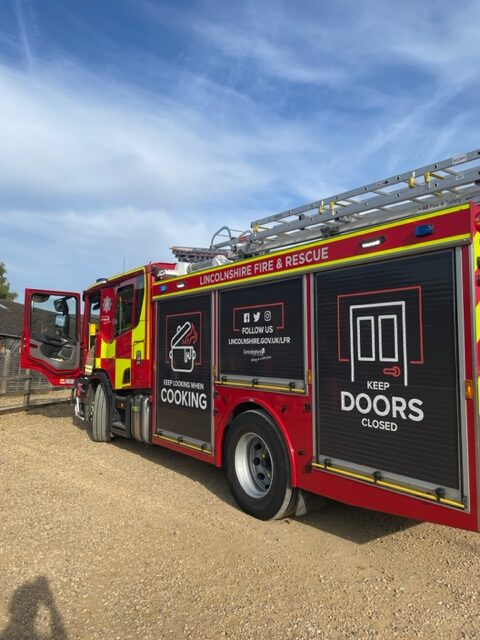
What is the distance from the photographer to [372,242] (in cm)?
379

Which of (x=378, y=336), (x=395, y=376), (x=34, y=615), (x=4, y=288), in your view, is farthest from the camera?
(x=4, y=288)

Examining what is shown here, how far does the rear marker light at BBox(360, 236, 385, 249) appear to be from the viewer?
3735 millimetres

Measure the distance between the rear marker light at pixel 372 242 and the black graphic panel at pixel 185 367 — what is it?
2209 millimetres

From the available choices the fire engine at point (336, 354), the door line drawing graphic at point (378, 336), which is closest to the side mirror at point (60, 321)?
the fire engine at point (336, 354)

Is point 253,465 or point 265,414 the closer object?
point 265,414

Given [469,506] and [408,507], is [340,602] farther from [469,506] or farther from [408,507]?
[469,506]

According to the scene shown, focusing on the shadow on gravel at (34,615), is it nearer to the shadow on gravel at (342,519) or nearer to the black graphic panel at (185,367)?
the shadow on gravel at (342,519)

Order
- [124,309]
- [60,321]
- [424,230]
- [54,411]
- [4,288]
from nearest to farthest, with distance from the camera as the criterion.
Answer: [424,230]
[124,309]
[60,321]
[54,411]
[4,288]

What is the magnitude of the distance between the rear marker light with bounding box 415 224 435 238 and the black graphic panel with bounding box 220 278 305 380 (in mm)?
1229

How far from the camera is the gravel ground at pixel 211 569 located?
3.02 m

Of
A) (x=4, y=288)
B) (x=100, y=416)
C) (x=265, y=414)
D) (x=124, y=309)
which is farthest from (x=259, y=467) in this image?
(x=4, y=288)

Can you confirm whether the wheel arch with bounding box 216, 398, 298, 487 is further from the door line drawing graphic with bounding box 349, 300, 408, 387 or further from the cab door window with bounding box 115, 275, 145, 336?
the cab door window with bounding box 115, 275, 145, 336

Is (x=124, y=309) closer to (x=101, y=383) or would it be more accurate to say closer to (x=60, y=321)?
(x=101, y=383)

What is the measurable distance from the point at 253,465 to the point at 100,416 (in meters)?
3.90
